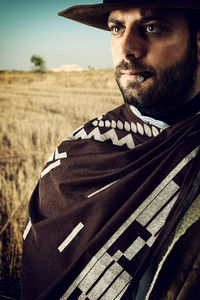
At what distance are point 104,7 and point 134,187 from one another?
41.2 inches

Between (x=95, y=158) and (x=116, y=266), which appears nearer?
(x=116, y=266)

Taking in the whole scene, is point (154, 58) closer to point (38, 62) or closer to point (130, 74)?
point (130, 74)

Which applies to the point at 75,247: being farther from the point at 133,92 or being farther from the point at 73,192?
the point at 133,92

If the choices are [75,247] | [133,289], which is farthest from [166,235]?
[75,247]

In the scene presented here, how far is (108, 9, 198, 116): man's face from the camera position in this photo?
4.56ft

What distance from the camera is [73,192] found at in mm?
1525

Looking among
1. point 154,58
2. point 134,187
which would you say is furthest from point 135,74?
point 134,187

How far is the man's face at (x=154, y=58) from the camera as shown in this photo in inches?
54.7

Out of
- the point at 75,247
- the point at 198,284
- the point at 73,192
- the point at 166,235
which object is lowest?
the point at 198,284

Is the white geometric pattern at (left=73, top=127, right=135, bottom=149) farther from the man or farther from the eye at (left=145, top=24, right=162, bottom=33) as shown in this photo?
the eye at (left=145, top=24, right=162, bottom=33)

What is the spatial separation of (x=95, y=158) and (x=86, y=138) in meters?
0.21

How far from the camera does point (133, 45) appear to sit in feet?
4.56


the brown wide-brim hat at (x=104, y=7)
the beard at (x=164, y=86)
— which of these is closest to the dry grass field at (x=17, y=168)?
the beard at (x=164, y=86)

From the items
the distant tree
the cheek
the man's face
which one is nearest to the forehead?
the man's face
